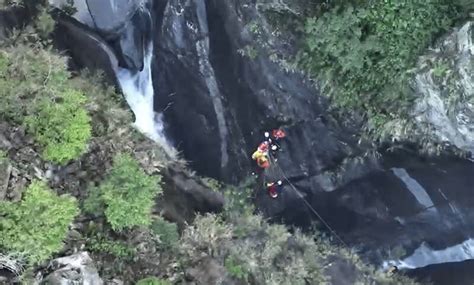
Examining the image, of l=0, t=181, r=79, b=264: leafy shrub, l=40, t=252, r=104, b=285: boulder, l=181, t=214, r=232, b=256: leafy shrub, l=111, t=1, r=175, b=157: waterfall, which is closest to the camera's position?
l=0, t=181, r=79, b=264: leafy shrub

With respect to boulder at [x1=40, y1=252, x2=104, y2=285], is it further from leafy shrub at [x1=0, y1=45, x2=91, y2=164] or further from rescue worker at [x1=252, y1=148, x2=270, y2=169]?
rescue worker at [x1=252, y1=148, x2=270, y2=169]

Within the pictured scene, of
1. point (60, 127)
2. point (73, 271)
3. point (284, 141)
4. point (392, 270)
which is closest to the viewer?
point (73, 271)

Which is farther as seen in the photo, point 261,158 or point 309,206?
point 309,206

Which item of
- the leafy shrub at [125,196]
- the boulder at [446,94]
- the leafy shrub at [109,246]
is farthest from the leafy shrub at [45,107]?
the boulder at [446,94]

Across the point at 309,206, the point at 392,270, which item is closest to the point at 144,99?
the point at 309,206

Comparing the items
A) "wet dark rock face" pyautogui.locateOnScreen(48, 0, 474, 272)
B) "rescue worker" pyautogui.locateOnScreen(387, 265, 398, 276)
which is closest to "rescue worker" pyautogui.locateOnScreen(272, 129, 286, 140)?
"wet dark rock face" pyautogui.locateOnScreen(48, 0, 474, 272)

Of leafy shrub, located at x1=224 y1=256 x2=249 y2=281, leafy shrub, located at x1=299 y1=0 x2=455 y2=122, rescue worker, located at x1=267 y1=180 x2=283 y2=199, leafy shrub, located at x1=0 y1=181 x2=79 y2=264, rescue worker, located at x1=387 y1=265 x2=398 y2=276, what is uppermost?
leafy shrub, located at x1=299 y1=0 x2=455 y2=122

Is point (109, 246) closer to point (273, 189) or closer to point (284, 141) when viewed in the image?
point (273, 189)
